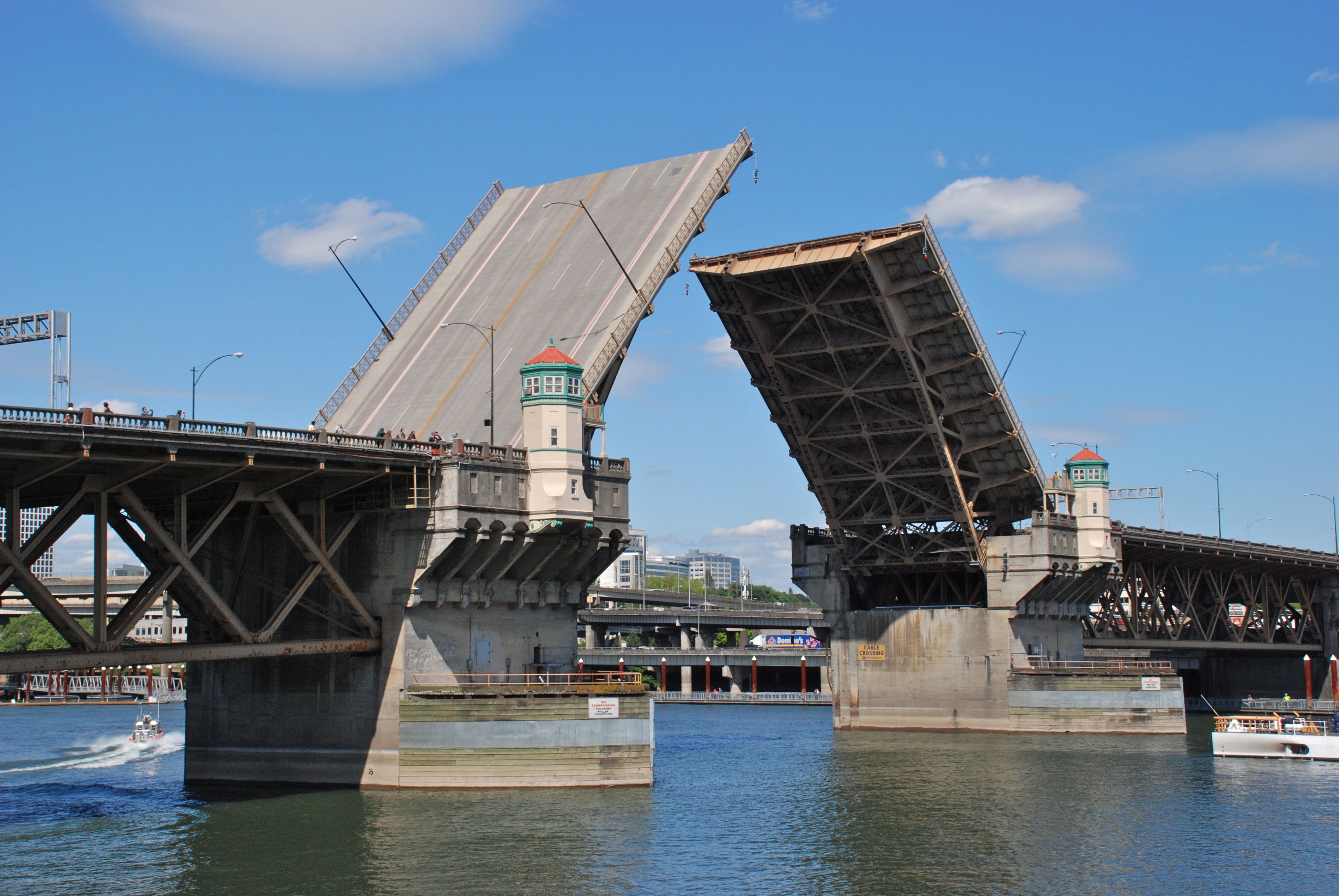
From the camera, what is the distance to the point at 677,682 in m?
138

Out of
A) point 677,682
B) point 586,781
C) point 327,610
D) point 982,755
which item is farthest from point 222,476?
point 677,682

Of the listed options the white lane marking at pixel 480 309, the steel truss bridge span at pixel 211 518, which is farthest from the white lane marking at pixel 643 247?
the steel truss bridge span at pixel 211 518

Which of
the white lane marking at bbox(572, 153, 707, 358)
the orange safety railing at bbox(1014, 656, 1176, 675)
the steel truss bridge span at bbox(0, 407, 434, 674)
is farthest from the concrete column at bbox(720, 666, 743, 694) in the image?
the steel truss bridge span at bbox(0, 407, 434, 674)

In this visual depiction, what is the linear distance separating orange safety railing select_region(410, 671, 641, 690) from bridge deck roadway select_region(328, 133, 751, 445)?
26.4ft

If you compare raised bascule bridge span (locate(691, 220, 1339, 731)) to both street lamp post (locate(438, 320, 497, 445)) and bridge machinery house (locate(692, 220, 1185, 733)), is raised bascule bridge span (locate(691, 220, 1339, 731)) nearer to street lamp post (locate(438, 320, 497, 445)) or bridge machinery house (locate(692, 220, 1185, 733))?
bridge machinery house (locate(692, 220, 1185, 733))

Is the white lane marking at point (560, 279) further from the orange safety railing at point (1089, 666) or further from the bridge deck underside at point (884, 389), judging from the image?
the orange safety railing at point (1089, 666)

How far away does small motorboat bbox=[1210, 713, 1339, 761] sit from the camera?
6172 cm

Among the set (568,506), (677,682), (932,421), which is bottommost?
(677,682)

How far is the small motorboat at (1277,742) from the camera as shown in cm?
6172

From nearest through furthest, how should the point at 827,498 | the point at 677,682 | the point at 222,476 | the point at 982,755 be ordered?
the point at 222,476, the point at 982,755, the point at 827,498, the point at 677,682

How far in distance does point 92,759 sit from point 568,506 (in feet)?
102

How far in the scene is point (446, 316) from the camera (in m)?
58.5

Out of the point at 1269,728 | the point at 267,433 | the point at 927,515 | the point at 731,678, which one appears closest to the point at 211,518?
the point at 267,433

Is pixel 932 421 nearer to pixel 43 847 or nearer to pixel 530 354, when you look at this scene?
pixel 530 354
